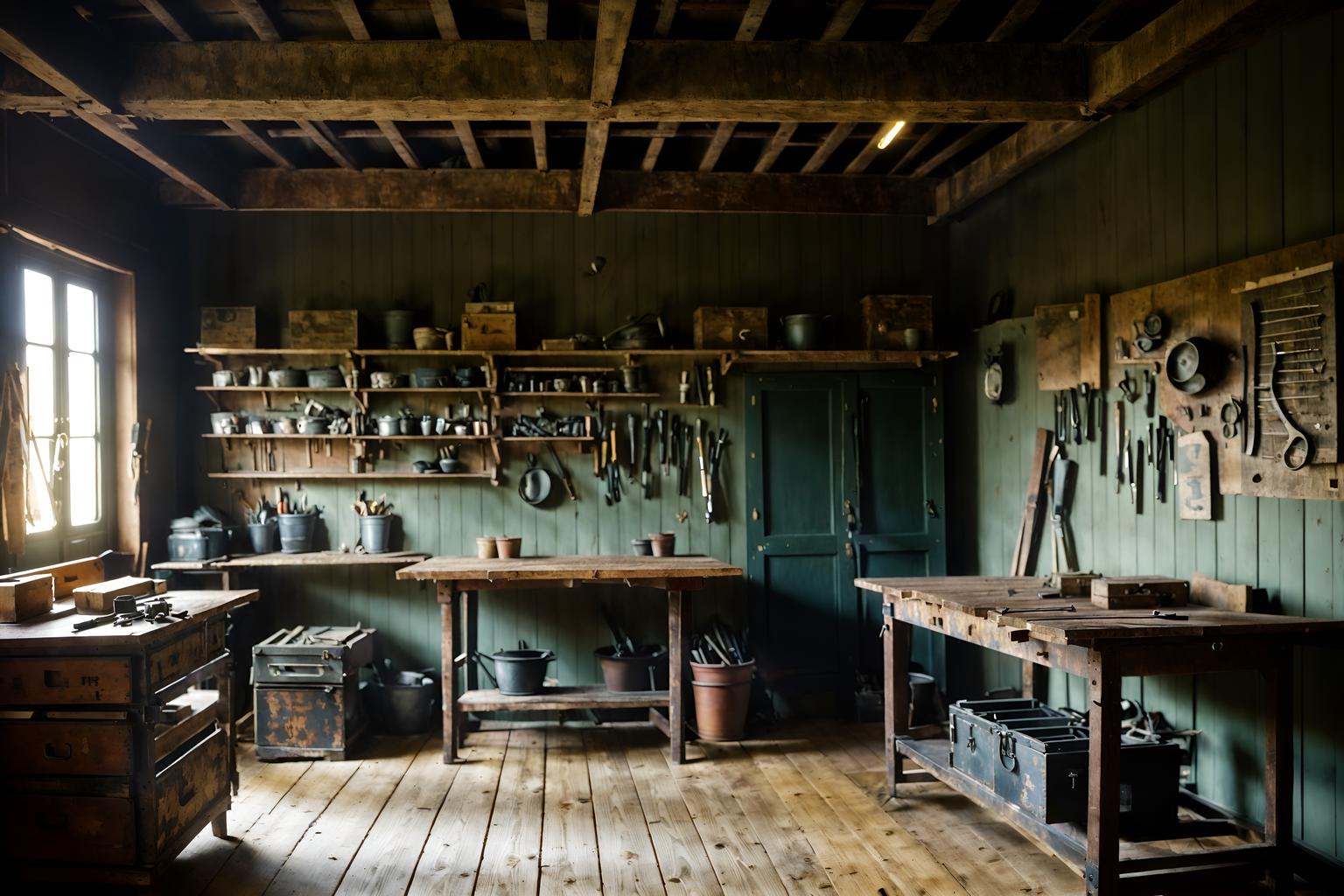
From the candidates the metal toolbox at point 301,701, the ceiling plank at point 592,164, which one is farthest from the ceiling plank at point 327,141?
the metal toolbox at point 301,701

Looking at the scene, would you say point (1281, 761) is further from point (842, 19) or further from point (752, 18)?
point (752, 18)

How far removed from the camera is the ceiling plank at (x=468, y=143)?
4695 mm

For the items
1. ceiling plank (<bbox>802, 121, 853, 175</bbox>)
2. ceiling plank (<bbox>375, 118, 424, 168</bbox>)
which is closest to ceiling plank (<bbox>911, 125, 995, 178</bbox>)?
ceiling plank (<bbox>802, 121, 853, 175</bbox>)

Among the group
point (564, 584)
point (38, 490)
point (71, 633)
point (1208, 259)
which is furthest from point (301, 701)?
point (1208, 259)

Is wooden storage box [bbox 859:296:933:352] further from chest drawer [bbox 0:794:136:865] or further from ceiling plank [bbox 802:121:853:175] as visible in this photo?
chest drawer [bbox 0:794:136:865]

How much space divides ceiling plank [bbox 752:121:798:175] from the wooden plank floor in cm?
330

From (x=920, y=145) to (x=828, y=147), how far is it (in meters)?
0.55

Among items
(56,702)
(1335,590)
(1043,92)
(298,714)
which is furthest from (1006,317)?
(56,702)

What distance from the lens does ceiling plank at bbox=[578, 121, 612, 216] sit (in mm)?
4223

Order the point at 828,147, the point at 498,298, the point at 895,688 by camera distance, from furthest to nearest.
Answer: the point at 498,298
the point at 828,147
the point at 895,688

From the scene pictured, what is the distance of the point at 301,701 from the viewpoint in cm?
479

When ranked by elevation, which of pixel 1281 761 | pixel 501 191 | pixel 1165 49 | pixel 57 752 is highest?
pixel 501 191

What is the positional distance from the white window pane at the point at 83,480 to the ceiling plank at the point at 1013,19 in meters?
4.80

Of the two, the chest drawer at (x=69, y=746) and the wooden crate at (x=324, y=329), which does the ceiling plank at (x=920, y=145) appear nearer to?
the wooden crate at (x=324, y=329)
